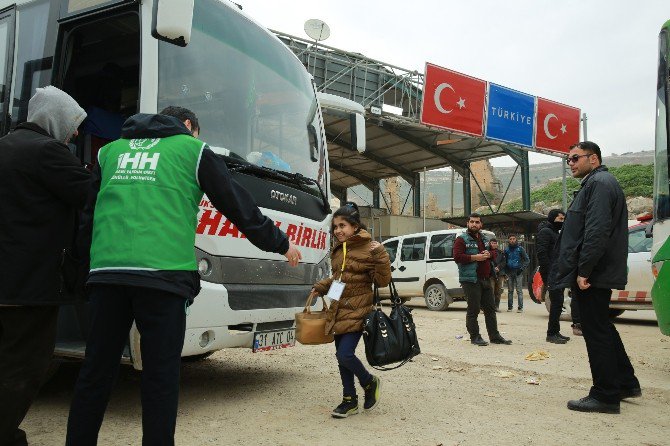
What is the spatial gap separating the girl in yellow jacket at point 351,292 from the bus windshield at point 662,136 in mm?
2638

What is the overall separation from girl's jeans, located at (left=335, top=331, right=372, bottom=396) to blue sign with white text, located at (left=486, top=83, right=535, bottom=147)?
1397 cm

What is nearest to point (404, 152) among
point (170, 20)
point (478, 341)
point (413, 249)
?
point (413, 249)

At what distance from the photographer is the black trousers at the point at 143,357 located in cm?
229

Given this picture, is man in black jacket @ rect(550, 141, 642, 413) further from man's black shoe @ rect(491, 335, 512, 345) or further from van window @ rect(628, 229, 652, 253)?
van window @ rect(628, 229, 652, 253)

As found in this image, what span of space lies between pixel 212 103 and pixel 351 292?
1720 millimetres

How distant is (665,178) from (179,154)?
4342mm

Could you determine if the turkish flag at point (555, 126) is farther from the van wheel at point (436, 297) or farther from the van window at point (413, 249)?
the van wheel at point (436, 297)

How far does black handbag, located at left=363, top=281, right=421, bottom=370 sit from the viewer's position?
3828 mm

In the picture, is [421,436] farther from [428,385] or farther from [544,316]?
[544,316]

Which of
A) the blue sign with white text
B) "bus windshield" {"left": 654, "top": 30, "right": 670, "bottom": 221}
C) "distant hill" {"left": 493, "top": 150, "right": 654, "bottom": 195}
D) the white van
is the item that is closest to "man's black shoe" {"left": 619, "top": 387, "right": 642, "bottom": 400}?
"bus windshield" {"left": 654, "top": 30, "right": 670, "bottom": 221}

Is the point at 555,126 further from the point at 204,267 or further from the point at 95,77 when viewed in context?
the point at 204,267

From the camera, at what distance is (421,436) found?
3512 mm

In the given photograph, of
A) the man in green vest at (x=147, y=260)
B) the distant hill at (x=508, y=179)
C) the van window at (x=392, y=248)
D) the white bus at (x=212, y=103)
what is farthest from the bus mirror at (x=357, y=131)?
the distant hill at (x=508, y=179)

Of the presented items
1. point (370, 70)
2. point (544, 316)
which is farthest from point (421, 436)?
point (370, 70)
